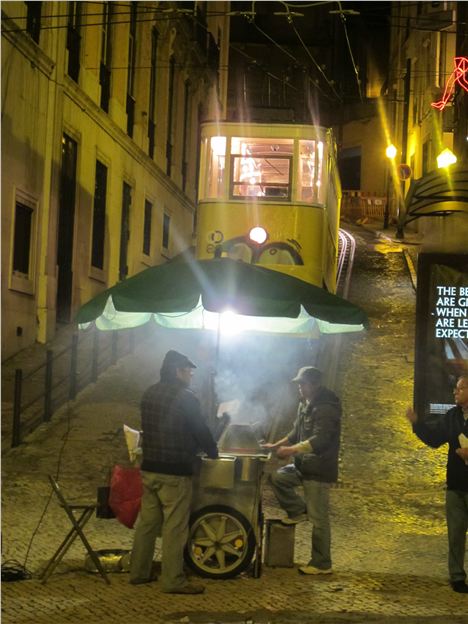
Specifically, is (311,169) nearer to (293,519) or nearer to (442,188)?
(442,188)

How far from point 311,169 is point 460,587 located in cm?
1003

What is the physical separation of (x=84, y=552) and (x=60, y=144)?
481 inches

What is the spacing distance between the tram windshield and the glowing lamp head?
27.5 inches

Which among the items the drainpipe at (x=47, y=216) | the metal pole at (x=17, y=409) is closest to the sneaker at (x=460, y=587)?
the metal pole at (x=17, y=409)

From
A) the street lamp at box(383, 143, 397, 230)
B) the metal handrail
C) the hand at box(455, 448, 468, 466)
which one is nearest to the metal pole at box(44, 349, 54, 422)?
the metal handrail

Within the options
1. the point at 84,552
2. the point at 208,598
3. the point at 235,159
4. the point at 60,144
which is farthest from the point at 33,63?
the point at 208,598

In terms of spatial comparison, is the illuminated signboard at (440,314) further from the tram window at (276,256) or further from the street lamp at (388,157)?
the street lamp at (388,157)

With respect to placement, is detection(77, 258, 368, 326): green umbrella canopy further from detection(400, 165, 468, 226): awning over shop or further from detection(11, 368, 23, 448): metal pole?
detection(400, 165, 468, 226): awning over shop

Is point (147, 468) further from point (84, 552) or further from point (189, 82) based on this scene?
point (189, 82)

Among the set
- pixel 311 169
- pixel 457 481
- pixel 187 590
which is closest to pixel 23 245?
pixel 311 169

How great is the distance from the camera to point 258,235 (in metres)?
15.7

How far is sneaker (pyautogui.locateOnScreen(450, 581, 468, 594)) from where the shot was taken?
7098 mm

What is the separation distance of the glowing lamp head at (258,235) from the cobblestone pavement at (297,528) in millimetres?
2827

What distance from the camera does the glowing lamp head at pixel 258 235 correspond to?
15.7m
